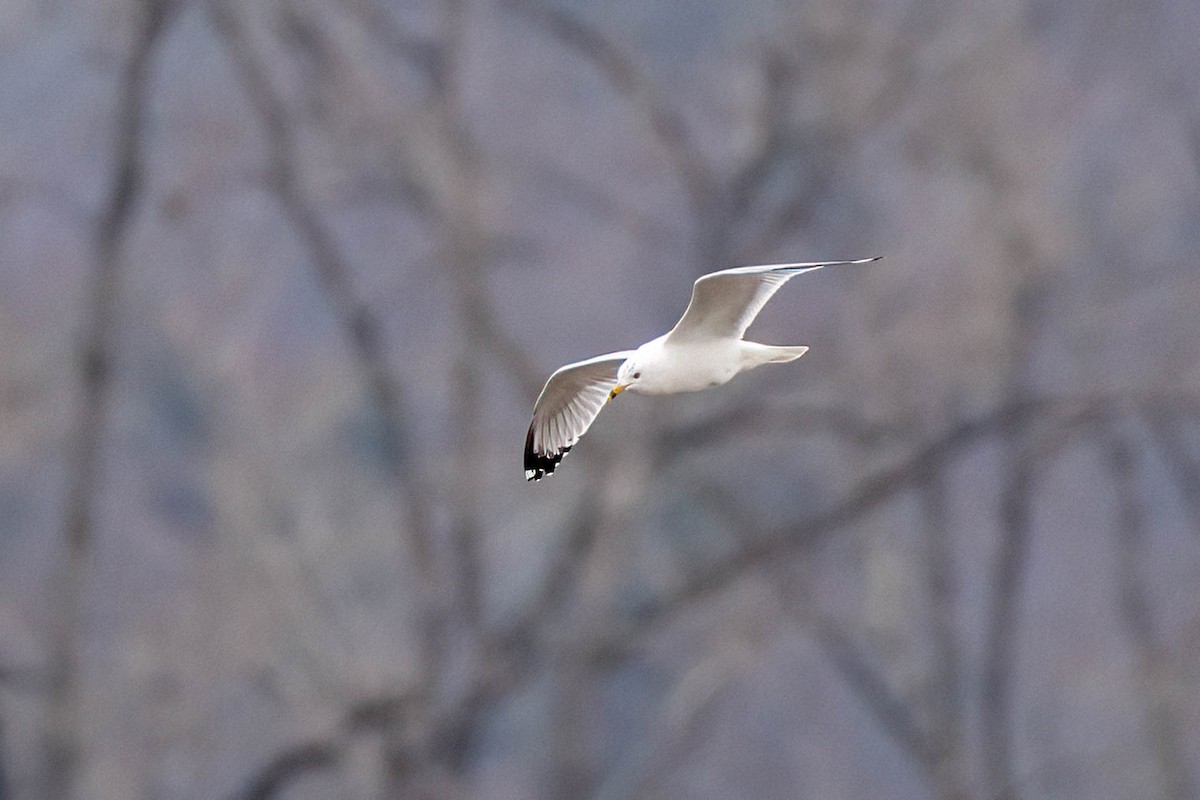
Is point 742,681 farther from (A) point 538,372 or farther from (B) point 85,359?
(B) point 85,359

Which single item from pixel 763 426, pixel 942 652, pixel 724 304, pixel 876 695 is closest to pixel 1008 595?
pixel 942 652

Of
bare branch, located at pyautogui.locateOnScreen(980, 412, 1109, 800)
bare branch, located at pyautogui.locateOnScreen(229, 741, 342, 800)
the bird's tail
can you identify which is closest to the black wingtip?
the bird's tail

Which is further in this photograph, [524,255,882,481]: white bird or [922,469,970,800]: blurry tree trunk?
[922,469,970,800]: blurry tree trunk

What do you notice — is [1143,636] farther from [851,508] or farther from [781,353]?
[781,353]

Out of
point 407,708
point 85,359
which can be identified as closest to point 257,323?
Answer: point 85,359

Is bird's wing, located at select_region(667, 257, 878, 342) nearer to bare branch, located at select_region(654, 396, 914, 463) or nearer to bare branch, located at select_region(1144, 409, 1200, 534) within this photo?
bare branch, located at select_region(654, 396, 914, 463)

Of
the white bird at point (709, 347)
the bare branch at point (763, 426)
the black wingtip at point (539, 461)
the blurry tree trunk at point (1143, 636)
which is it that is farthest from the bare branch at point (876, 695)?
the white bird at point (709, 347)
